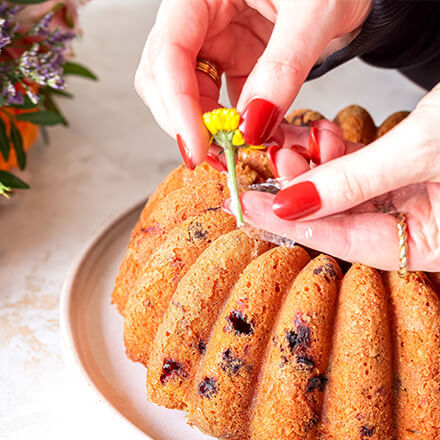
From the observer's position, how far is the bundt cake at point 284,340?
730 mm

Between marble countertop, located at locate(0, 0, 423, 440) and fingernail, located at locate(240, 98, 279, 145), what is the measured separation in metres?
0.46

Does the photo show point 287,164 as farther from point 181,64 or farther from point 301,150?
point 181,64

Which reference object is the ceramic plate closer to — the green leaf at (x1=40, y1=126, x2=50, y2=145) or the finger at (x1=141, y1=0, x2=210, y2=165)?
the finger at (x1=141, y1=0, x2=210, y2=165)

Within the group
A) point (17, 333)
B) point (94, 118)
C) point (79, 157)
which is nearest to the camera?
point (17, 333)

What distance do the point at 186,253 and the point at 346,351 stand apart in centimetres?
27

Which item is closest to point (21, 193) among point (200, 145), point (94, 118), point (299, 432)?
point (94, 118)

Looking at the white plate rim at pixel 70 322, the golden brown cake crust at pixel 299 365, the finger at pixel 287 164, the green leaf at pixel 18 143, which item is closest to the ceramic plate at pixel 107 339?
the white plate rim at pixel 70 322

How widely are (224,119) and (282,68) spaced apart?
0.10 meters

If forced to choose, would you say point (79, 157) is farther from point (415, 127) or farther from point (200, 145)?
point (415, 127)

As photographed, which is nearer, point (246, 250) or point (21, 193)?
point (246, 250)

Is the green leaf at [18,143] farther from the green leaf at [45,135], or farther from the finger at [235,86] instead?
the finger at [235,86]

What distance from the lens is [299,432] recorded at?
2.45 feet

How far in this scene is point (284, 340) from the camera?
2.44 ft

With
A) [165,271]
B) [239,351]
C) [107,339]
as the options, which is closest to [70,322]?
[107,339]
